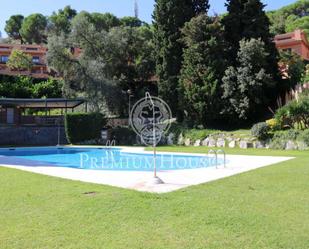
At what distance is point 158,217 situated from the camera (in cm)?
542

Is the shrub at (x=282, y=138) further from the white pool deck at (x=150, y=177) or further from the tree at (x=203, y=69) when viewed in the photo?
the white pool deck at (x=150, y=177)

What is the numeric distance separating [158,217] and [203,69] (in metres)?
18.8

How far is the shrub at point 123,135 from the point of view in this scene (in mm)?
25964

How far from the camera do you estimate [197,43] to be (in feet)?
76.8

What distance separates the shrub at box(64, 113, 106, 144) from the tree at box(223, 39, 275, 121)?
8710 millimetres

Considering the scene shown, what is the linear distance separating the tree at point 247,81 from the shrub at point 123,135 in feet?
22.1

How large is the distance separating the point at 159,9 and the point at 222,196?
70.5 feet

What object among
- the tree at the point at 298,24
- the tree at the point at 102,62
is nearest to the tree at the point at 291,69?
the tree at the point at 102,62

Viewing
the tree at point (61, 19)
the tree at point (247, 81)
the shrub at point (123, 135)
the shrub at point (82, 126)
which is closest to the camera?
the tree at point (247, 81)

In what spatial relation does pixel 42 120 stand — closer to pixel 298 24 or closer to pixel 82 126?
pixel 82 126

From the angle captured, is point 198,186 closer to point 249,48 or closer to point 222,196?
point 222,196

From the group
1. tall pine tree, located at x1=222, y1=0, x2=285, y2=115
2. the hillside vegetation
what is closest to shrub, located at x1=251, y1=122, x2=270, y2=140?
tall pine tree, located at x1=222, y1=0, x2=285, y2=115

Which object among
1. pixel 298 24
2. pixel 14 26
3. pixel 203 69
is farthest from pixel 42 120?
pixel 14 26

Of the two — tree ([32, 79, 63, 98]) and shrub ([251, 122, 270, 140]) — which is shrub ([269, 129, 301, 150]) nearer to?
shrub ([251, 122, 270, 140])
